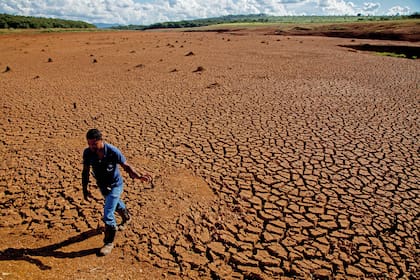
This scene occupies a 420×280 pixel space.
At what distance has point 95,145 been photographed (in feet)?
11.5

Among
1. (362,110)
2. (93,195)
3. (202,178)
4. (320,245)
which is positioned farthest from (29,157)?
(362,110)

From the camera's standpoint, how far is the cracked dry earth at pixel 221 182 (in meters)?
3.87

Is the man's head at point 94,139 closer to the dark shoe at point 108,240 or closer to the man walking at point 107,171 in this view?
the man walking at point 107,171

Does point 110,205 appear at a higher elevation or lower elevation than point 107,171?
lower

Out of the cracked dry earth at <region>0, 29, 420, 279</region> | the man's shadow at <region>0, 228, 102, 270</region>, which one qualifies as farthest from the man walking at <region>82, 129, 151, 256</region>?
the cracked dry earth at <region>0, 29, 420, 279</region>

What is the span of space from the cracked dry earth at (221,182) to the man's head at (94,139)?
57.8 inches

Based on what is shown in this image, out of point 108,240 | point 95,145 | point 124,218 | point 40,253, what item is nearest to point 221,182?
point 124,218

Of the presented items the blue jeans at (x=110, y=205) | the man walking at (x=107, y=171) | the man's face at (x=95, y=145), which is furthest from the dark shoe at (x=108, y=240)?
the man's face at (x=95, y=145)

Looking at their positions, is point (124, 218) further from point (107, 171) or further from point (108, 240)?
point (107, 171)

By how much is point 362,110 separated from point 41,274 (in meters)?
9.23

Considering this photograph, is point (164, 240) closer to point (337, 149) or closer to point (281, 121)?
point (337, 149)

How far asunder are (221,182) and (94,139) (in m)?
2.72

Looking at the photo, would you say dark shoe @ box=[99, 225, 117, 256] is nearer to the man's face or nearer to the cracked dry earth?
the cracked dry earth

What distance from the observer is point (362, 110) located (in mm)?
9242
